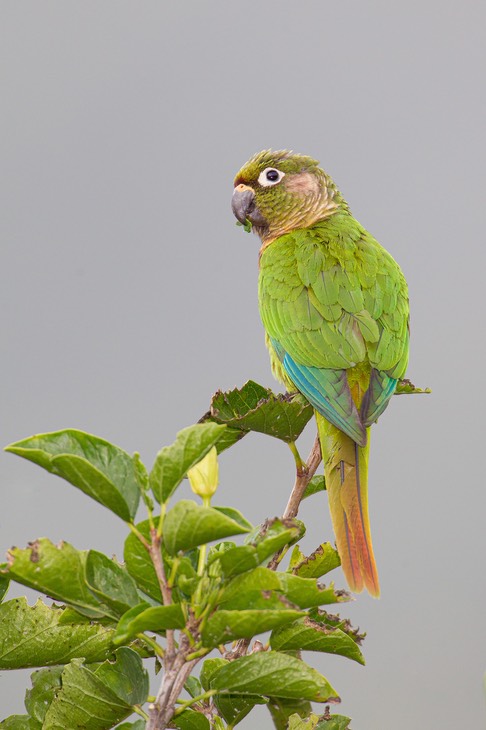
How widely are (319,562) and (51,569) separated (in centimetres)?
49

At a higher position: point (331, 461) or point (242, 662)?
point (331, 461)

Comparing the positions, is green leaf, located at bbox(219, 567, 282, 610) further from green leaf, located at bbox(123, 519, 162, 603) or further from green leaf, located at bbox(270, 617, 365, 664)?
green leaf, located at bbox(270, 617, 365, 664)

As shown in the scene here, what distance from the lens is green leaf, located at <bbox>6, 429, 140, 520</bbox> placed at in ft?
2.11

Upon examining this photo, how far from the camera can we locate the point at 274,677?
2.38 feet

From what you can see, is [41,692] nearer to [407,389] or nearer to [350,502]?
[350,502]

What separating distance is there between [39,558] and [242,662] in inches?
9.0

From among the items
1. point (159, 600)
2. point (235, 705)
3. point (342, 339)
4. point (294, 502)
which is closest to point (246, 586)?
point (159, 600)

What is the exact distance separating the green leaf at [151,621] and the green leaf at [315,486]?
0.64m

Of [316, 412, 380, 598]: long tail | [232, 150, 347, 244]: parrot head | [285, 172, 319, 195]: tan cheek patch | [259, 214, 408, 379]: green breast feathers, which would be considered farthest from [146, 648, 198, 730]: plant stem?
[285, 172, 319, 195]: tan cheek patch

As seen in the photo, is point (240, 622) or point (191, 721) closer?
point (240, 622)

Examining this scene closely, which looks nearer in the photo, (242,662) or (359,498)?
(242,662)

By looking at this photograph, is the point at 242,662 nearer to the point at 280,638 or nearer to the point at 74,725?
the point at 280,638

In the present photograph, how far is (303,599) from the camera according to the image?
2.35 feet

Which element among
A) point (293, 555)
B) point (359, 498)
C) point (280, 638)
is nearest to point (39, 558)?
point (280, 638)
